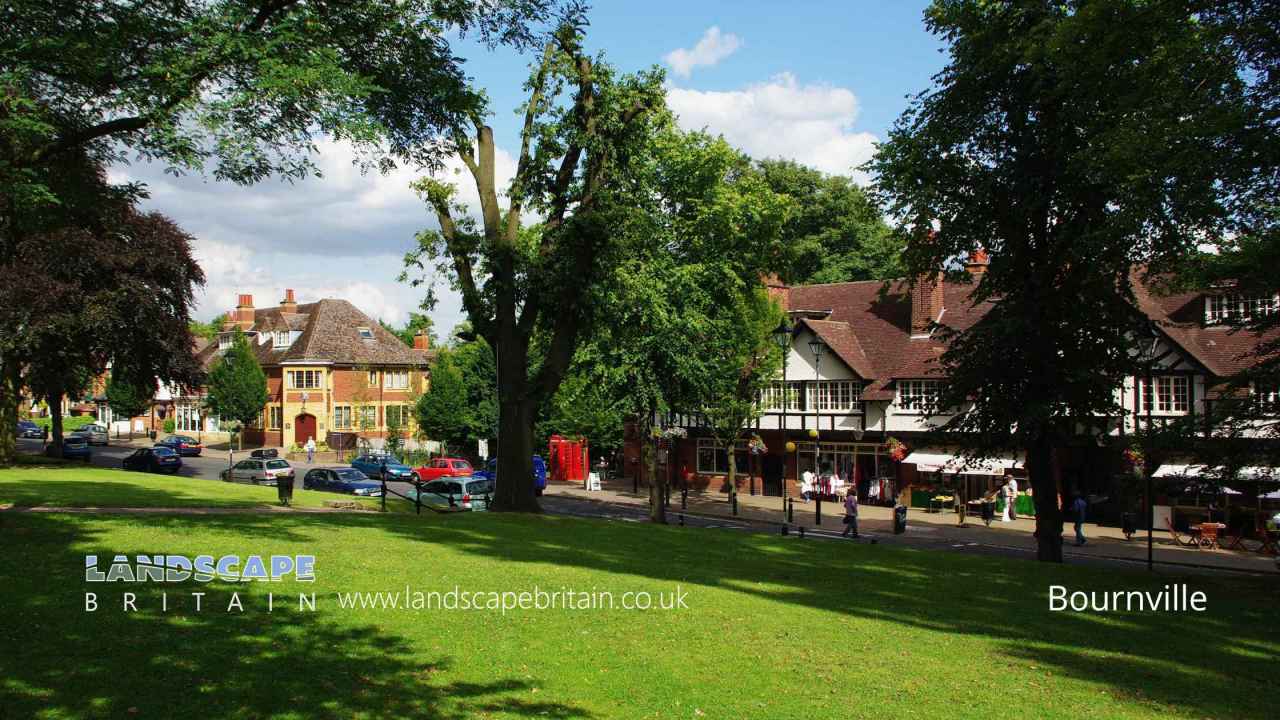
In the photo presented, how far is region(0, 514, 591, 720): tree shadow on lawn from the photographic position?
745 cm

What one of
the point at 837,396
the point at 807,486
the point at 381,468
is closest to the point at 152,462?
the point at 381,468

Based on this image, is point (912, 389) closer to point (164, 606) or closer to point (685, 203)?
point (685, 203)

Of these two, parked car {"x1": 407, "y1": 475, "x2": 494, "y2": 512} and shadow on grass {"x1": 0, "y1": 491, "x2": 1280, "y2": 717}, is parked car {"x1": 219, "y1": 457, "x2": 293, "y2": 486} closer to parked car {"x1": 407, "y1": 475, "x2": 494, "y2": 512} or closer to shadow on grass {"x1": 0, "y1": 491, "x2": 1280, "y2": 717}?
parked car {"x1": 407, "y1": 475, "x2": 494, "y2": 512}

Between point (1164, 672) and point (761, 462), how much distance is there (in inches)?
1519

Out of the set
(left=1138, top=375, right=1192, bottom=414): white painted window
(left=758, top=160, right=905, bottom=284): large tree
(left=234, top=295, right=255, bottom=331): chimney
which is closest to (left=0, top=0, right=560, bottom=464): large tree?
(left=1138, top=375, right=1192, bottom=414): white painted window

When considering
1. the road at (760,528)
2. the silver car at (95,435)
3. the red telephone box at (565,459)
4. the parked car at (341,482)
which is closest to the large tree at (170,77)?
the road at (760,528)

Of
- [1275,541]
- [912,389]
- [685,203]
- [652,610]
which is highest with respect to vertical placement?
[685,203]

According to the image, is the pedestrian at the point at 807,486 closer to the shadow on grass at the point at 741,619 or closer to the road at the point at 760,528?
the road at the point at 760,528

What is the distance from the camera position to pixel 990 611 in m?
14.4

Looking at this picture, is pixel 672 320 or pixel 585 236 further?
pixel 672 320

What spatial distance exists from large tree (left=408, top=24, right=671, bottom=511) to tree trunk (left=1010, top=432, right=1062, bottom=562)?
1202 cm

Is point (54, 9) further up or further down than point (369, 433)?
further up

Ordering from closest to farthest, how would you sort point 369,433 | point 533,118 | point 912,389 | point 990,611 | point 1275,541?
point 990,611 → point 533,118 → point 1275,541 → point 912,389 → point 369,433

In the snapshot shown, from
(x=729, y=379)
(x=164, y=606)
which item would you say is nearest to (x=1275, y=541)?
(x=729, y=379)
